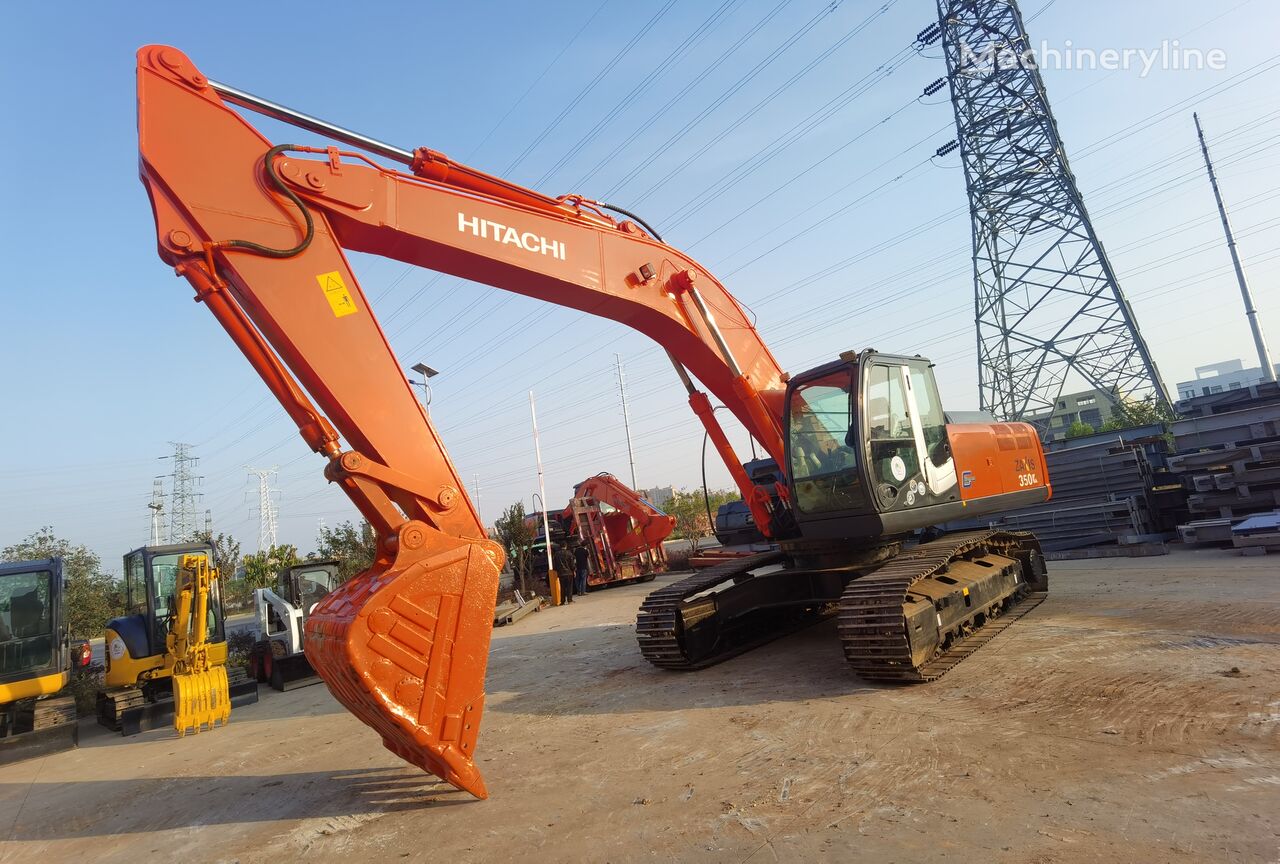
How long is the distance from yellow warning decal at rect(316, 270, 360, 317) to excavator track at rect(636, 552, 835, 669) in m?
3.96

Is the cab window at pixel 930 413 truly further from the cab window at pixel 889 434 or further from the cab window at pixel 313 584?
the cab window at pixel 313 584

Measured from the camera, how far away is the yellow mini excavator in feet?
24.5

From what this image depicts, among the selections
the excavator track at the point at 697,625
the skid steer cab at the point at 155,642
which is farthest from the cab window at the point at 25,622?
the excavator track at the point at 697,625

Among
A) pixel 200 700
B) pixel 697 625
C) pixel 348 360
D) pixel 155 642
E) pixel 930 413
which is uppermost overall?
pixel 348 360

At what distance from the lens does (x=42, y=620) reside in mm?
8141

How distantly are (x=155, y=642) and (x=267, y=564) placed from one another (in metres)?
16.4

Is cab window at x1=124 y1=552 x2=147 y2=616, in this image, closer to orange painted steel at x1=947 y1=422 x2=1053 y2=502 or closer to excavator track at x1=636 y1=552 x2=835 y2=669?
excavator track at x1=636 y1=552 x2=835 y2=669

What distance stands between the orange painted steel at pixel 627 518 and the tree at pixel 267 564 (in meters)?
10.0

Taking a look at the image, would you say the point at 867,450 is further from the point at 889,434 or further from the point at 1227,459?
the point at 1227,459

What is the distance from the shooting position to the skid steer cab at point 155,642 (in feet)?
26.1

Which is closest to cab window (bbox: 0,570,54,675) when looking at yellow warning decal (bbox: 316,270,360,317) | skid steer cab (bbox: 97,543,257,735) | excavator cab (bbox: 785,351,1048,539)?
skid steer cab (bbox: 97,543,257,735)

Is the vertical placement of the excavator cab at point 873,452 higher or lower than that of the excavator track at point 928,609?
higher

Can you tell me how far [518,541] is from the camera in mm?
17203

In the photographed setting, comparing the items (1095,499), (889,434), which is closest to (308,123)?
(889,434)
